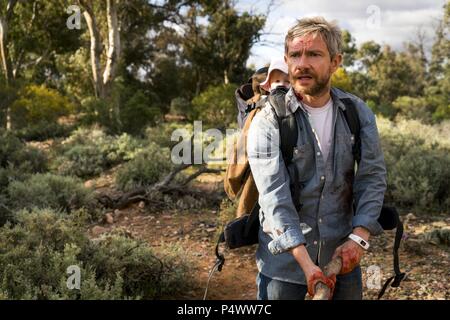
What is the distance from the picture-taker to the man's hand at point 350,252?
202 cm

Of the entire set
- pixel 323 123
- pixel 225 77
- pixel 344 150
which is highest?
pixel 225 77

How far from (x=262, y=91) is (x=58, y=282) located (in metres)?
1.96

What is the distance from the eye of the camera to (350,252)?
2027 mm

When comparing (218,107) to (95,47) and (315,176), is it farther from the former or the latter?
(315,176)

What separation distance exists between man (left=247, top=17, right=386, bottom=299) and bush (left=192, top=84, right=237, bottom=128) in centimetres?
1443

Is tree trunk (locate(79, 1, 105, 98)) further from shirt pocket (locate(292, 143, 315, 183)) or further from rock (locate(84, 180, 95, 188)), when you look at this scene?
shirt pocket (locate(292, 143, 315, 183))

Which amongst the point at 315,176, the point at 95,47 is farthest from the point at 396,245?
the point at 95,47

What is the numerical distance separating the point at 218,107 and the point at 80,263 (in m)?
13.8

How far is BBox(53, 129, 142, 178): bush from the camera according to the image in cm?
975

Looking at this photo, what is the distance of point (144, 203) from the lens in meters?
7.09

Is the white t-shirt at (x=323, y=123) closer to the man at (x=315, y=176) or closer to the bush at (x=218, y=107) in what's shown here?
the man at (x=315, y=176)

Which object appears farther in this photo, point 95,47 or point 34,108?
point 34,108

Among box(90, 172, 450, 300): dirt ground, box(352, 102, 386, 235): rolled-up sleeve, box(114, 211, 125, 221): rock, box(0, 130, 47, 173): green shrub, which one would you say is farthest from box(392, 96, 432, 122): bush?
box(352, 102, 386, 235): rolled-up sleeve

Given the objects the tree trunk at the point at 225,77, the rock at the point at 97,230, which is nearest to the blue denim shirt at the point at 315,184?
the rock at the point at 97,230
